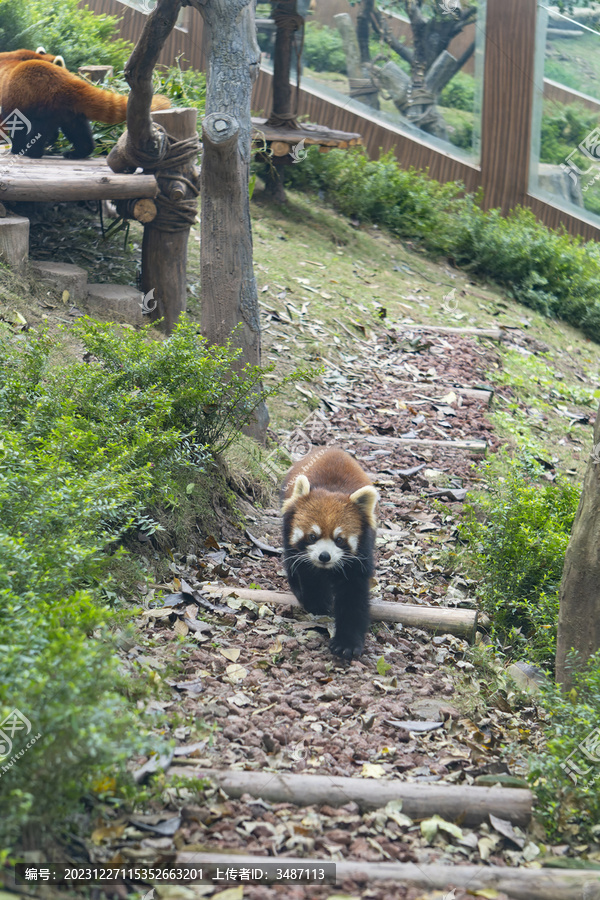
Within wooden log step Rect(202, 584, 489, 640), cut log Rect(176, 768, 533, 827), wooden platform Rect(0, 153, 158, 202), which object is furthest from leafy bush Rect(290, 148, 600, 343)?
cut log Rect(176, 768, 533, 827)

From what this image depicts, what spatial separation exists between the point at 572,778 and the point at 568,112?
47.3 feet

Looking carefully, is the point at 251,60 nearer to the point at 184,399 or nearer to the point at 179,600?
the point at 184,399

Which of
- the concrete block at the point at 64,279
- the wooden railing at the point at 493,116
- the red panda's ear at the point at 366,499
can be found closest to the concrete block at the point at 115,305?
the concrete block at the point at 64,279

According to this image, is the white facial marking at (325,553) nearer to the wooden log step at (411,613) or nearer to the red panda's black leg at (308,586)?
the red panda's black leg at (308,586)

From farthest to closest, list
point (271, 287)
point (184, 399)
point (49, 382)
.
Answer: point (271, 287), point (184, 399), point (49, 382)

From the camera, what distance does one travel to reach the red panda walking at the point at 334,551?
14.1 feet

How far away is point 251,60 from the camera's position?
582cm

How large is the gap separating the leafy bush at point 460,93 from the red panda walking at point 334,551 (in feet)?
40.8

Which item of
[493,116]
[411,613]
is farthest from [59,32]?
[411,613]

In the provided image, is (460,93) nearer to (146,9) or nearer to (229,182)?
(146,9)

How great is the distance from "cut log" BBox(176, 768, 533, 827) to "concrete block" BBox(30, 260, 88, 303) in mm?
5121

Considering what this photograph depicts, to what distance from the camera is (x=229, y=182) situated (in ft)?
19.3

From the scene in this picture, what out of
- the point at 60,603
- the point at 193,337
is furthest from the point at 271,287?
the point at 60,603

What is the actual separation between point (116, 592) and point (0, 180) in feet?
14.0
